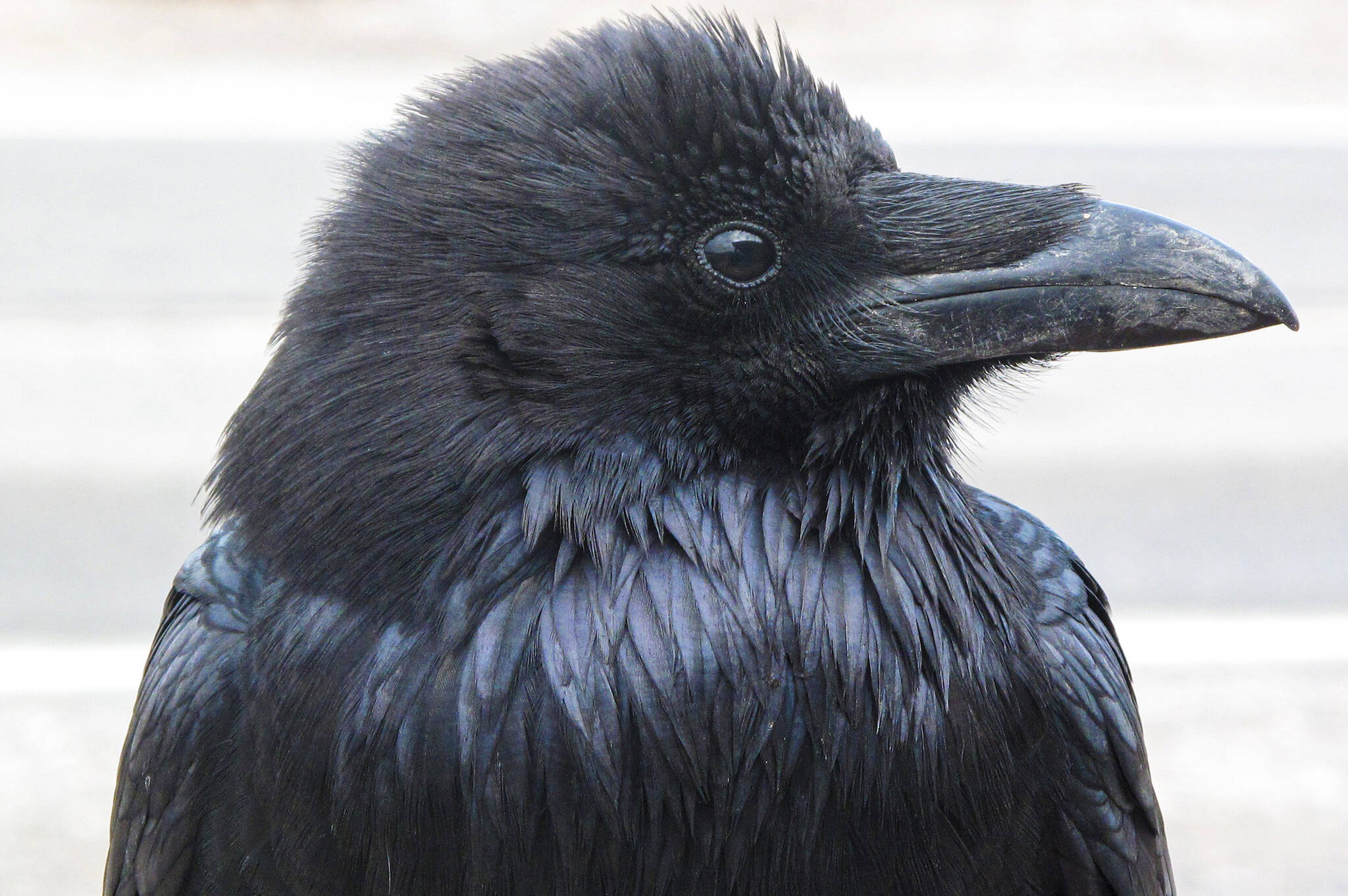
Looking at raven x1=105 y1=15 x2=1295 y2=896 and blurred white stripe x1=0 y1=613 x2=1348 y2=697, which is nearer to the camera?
raven x1=105 y1=15 x2=1295 y2=896

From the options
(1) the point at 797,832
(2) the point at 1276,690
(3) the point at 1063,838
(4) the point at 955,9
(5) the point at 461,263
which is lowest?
(2) the point at 1276,690

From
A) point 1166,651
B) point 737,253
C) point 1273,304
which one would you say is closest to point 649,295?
point 737,253

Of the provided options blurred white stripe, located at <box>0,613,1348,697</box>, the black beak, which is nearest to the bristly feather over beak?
the black beak

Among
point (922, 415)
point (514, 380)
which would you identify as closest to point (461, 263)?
point (514, 380)

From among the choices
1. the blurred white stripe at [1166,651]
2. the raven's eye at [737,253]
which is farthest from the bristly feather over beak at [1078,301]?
the blurred white stripe at [1166,651]

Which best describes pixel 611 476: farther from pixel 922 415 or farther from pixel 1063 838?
pixel 1063 838

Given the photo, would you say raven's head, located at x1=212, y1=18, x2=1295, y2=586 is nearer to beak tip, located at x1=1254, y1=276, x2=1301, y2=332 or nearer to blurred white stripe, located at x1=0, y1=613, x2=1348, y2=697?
beak tip, located at x1=1254, y1=276, x2=1301, y2=332

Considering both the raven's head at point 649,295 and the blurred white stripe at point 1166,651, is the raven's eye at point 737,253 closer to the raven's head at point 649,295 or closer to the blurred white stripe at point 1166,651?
the raven's head at point 649,295

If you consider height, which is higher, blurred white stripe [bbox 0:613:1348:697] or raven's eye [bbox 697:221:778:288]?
raven's eye [bbox 697:221:778:288]
